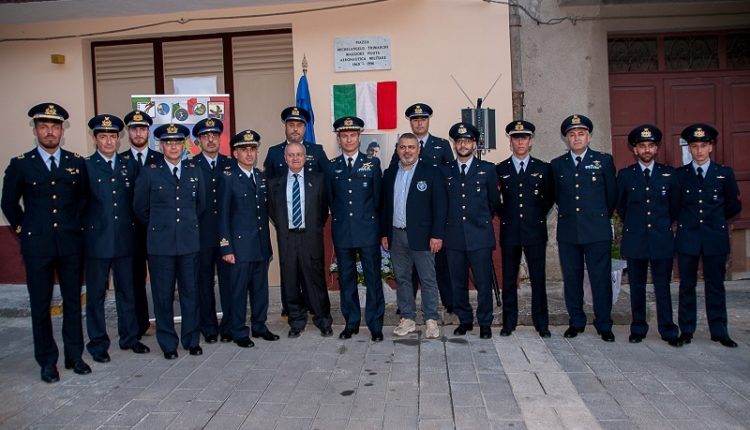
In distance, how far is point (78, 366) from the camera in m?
5.48

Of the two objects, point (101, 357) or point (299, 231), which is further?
point (299, 231)

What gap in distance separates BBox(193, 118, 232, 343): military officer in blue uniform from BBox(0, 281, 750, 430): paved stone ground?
12.4 inches

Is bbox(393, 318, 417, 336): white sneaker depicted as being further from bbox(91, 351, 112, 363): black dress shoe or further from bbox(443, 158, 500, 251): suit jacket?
bbox(91, 351, 112, 363): black dress shoe

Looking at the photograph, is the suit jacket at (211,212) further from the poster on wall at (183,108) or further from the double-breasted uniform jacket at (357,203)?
the poster on wall at (183,108)

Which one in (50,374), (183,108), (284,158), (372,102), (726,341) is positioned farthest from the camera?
(372,102)

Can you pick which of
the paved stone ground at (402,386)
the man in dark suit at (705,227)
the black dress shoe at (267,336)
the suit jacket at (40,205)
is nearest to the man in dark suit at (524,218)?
the paved stone ground at (402,386)

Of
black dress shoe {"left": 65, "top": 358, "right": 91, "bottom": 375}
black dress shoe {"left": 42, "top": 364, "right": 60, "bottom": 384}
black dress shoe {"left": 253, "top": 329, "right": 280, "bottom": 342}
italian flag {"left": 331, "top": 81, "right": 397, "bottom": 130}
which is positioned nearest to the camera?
black dress shoe {"left": 42, "top": 364, "right": 60, "bottom": 384}

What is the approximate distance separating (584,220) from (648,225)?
1.80ft

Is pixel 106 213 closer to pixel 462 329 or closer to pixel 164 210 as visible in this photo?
pixel 164 210

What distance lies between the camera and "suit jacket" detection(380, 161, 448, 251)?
6.17 meters

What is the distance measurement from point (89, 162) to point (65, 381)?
1.85 meters

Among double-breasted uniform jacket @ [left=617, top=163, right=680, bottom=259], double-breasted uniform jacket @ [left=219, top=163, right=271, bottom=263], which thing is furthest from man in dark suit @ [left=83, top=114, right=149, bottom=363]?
double-breasted uniform jacket @ [left=617, top=163, right=680, bottom=259]

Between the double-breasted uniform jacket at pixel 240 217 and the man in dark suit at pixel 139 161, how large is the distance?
2.19 feet

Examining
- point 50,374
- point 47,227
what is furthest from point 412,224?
point 50,374
